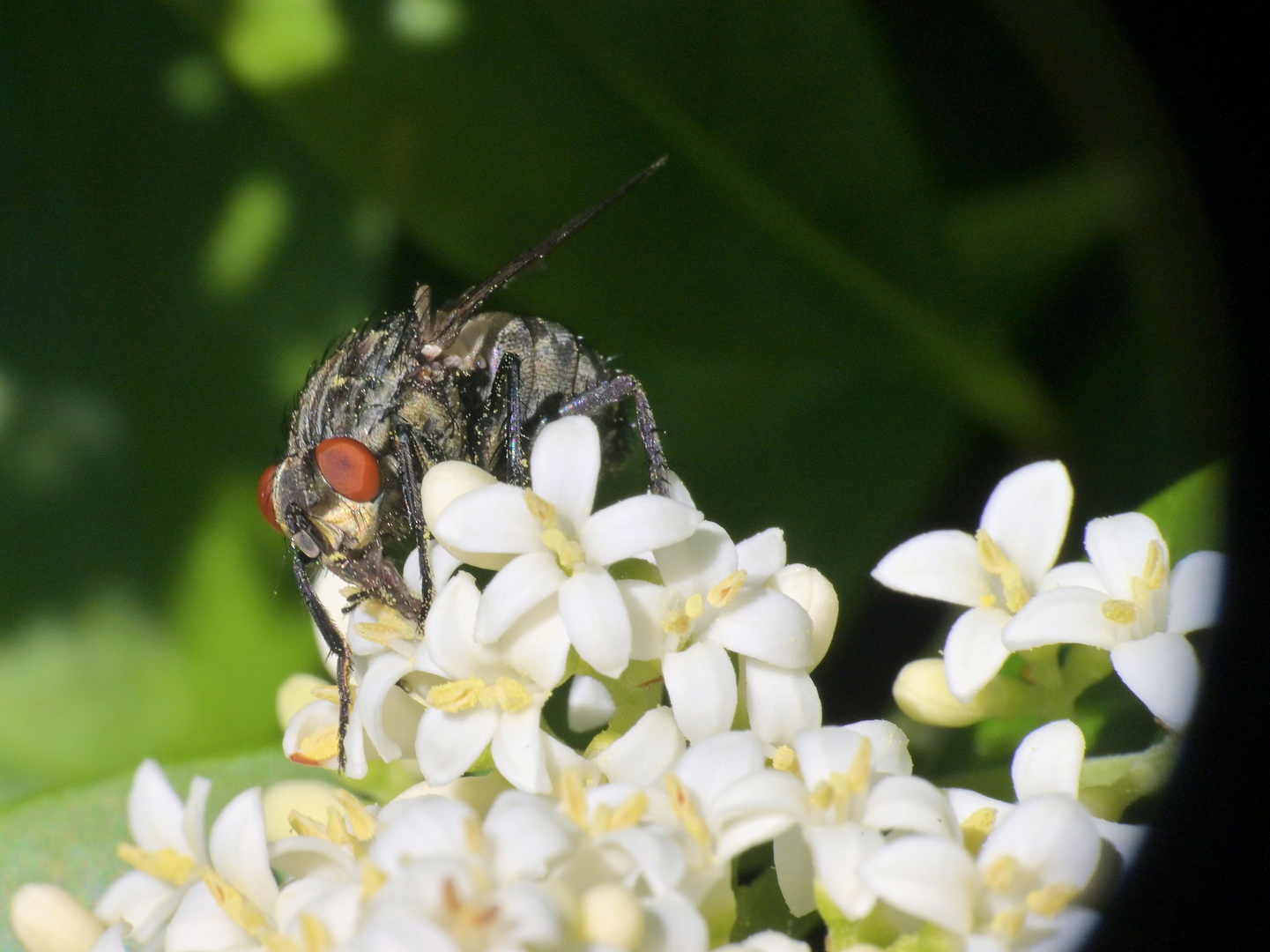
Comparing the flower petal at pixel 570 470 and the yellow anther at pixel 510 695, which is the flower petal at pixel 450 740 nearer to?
the yellow anther at pixel 510 695

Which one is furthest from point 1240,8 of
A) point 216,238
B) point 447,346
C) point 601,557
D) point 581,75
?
point 216,238

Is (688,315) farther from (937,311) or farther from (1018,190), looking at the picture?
(1018,190)

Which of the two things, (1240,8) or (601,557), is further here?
Result: (601,557)

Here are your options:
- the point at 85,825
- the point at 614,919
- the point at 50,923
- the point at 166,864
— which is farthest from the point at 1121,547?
the point at 85,825

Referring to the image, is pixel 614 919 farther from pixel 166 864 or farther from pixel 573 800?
pixel 166 864

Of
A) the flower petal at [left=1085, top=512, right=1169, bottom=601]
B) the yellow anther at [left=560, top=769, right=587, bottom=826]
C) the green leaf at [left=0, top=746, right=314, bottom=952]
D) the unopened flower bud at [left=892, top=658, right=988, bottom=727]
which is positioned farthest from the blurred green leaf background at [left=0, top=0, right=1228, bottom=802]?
the yellow anther at [left=560, top=769, right=587, bottom=826]

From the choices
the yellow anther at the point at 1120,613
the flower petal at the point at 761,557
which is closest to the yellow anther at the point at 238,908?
the flower petal at the point at 761,557
